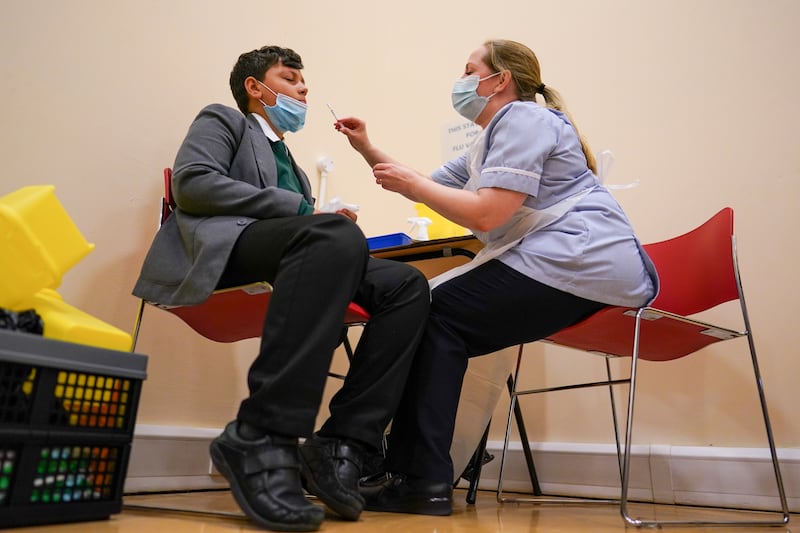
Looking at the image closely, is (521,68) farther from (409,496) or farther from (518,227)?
(409,496)

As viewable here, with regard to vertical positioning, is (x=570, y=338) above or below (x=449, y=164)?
below

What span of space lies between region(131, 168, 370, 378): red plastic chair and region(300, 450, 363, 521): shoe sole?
36 cm

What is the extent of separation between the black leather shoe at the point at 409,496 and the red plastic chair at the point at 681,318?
1.21ft

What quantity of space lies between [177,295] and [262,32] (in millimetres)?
1333

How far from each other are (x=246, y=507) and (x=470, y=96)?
3.77 ft

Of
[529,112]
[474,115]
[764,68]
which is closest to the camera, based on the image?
[529,112]

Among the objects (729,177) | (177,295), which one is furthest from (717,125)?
(177,295)

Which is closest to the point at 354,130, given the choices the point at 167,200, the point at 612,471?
the point at 167,200

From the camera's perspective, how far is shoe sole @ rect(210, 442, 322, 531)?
0.97 m

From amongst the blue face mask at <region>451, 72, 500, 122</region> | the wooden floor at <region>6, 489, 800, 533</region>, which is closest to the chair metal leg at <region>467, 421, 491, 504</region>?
the wooden floor at <region>6, 489, 800, 533</region>

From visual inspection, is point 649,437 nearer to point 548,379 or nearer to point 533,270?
point 548,379

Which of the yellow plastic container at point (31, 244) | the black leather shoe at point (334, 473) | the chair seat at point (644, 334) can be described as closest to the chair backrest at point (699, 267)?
the chair seat at point (644, 334)

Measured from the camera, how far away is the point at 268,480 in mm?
1009

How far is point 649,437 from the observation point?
197 cm
